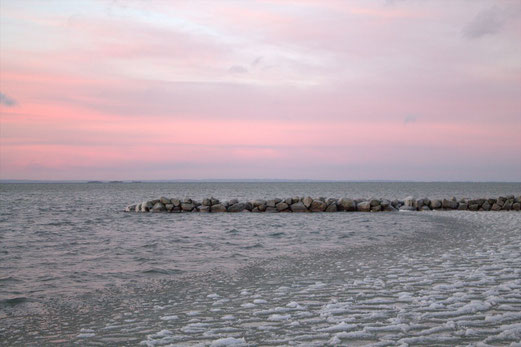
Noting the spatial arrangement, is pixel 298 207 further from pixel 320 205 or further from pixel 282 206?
pixel 320 205

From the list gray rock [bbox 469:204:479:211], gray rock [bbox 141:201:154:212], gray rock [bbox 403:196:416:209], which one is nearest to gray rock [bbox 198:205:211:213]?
gray rock [bbox 141:201:154:212]

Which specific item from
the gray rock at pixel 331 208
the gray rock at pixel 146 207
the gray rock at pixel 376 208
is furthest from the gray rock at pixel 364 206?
the gray rock at pixel 146 207

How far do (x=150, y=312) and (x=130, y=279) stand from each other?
2804 millimetres

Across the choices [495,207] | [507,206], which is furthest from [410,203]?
[507,206]

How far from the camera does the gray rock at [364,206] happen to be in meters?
31.1

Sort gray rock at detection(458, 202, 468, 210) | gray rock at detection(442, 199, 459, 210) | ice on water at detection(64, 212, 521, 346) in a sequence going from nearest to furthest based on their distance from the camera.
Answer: ice on water at detection(64, 212, 521, 346) < gray rock at detection(458, 202, 468, 210) < gray rock at detection(442, 199, 459, 210)

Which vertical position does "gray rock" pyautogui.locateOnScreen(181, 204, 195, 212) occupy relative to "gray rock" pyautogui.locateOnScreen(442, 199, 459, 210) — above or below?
below

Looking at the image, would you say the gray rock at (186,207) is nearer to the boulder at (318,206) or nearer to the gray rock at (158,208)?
the gray rock at (158,208)

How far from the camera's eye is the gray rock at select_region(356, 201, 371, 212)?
102 feet

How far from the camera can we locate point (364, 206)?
31.2 m

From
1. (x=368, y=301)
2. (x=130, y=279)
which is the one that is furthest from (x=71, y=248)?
(x=368, y=301)

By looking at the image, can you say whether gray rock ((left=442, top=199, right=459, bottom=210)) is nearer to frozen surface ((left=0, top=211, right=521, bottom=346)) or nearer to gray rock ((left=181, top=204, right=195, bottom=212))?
gray rock ((left=181, top=204, right=195, bottom=212))

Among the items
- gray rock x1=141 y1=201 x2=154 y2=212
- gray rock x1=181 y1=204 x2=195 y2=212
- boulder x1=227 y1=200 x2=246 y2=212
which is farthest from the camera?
gray rock x1=141 y1=201 x2=154 y2=212

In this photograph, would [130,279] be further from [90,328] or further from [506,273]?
[506,273]
